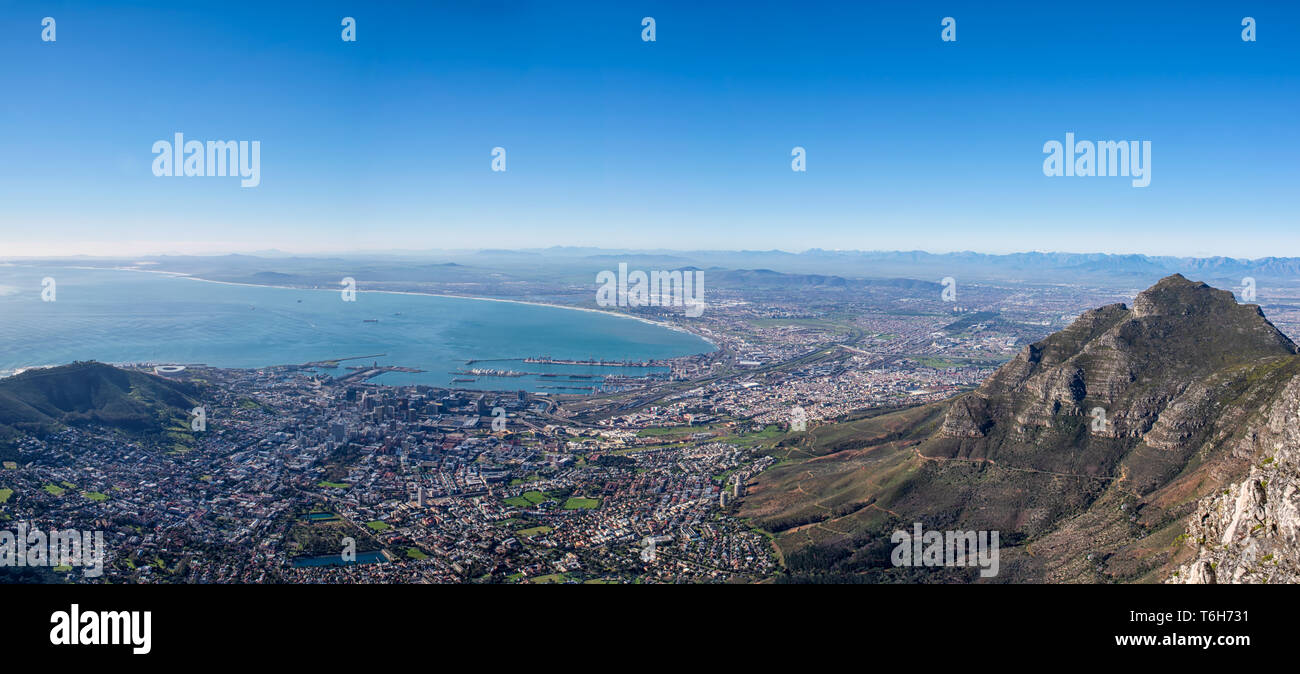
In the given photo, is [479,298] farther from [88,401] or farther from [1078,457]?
[1078,457]

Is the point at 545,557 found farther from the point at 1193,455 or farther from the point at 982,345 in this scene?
the point at 982,345

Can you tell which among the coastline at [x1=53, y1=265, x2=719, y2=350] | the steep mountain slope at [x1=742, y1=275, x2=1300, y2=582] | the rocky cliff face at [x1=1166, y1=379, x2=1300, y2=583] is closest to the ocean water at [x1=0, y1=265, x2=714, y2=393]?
Result: the coastline at [x1=53, y1=265, x2=719, y2=350]

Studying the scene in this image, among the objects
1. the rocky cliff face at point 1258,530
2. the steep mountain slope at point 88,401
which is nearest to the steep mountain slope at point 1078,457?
the rocky cliff face at point 1258,530

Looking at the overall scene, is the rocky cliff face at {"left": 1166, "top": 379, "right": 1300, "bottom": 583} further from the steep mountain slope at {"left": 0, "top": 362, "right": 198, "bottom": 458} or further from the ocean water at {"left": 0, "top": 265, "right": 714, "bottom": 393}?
the ocean water at {"left": 0, "top": 265, "right": 714, "bottom": 393}

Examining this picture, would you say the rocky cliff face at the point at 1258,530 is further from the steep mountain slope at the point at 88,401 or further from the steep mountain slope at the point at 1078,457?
the steep mountain slope at the point at 88,401

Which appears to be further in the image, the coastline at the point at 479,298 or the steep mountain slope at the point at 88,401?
the coastline at the point at 479,298

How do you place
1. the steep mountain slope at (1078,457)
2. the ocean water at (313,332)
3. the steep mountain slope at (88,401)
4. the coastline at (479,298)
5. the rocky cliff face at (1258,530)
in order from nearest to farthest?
the rocky cliff face at (1258,530)
the steep mountain slope at (1078,457)
the steep mountain slope at (88,401)
the ocean water at (313,332)
the coastline at (479,298)
